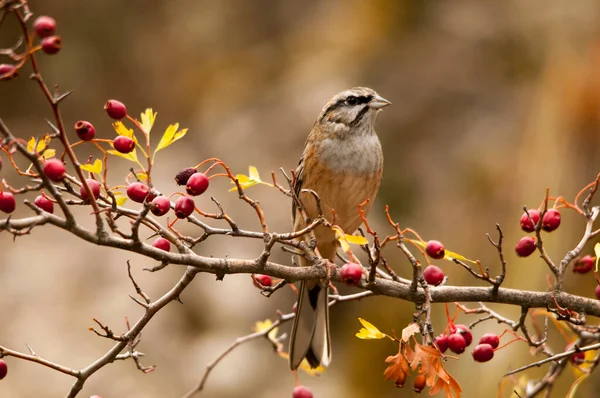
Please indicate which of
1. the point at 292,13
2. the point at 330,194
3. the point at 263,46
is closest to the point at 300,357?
the point at 330,194

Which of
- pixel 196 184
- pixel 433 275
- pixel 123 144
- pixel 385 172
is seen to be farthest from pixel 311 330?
pixel 385 172

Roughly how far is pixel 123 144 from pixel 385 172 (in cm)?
464

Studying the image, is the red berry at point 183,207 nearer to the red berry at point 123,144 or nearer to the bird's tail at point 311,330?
the red berry at point 123,144

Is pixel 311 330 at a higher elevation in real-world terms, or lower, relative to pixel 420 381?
lower

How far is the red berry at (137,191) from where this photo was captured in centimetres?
227

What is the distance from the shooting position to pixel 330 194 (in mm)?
3777

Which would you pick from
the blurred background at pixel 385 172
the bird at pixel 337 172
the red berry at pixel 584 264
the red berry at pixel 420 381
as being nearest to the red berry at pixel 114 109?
the red berry at pixel 420 381

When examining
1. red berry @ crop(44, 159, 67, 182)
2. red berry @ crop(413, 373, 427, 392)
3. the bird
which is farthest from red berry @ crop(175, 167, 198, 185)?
the bird

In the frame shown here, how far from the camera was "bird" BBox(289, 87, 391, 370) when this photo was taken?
12.2 ft

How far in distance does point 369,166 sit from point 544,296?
1.47 meters

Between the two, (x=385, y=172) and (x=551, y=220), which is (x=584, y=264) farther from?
(x=385, y=172)

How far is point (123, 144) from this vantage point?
229 centimetres

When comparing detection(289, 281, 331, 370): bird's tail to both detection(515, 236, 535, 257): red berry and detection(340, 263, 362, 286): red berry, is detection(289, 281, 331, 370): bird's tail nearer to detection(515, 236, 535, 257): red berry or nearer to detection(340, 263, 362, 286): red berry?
detection(515, 236, 535, 257): red berry

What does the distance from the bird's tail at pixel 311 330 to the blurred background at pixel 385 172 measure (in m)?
1.85
